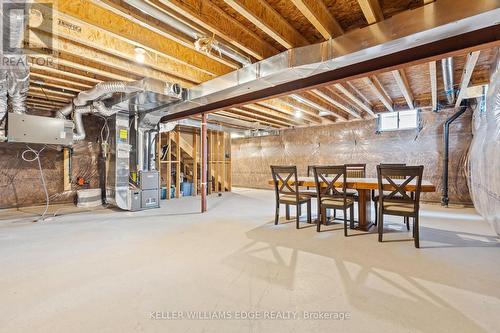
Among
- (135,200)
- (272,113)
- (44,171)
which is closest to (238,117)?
(272,113)

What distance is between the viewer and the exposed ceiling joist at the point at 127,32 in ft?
7.03

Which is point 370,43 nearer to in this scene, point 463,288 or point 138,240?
point 463,288

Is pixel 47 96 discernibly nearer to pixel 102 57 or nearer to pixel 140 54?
pixel 102 57

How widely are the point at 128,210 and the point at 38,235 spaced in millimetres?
1724

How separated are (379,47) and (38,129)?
18.1 feet

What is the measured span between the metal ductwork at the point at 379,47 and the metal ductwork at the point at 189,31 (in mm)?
317

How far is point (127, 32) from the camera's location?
8.04 feet

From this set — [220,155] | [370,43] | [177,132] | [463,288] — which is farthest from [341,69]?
[220,155]

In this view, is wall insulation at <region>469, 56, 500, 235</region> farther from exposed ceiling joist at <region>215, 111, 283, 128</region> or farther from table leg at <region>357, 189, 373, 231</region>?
exposed ceiling joist at <region>215, 111, 283, 128</region>

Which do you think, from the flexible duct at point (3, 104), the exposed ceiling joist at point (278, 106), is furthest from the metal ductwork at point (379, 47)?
the flexible duct at point (3, 104)

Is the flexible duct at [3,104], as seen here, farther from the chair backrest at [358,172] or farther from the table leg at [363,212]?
the chair backrest at [358,172]

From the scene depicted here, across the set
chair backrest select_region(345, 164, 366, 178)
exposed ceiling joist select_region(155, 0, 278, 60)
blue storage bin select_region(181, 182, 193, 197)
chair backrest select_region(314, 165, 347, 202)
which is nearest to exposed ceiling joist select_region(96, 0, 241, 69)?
exposed ceiling joist select_region(155, 0, 278, 60)

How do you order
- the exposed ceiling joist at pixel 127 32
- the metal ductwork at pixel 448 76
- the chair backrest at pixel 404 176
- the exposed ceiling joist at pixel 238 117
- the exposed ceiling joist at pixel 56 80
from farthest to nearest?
the exposed ceiling joist at pixel 238 117 → the exposed ceiling joist at pixel 56 80 → the metal ductwork at pixel 448 76 → the chair backrest at pixel 404 176 → the exposed ceiling joist at pixel 127 32

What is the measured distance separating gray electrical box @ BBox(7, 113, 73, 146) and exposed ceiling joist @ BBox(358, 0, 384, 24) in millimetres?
5277
